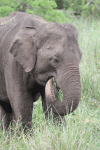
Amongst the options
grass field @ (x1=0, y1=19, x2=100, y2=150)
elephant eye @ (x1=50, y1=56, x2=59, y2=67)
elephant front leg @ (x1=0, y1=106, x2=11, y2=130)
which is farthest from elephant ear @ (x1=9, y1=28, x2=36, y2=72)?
elephant front leg @ (x1=0, y1=106, x2=11, y2=130)

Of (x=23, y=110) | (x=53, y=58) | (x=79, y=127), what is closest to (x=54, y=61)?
(x=53, y=58)

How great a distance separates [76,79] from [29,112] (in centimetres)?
103

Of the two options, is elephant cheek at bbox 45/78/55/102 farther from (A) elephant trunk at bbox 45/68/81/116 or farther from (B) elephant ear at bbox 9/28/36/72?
(B) elephant ear at bbox 9/28/36/72

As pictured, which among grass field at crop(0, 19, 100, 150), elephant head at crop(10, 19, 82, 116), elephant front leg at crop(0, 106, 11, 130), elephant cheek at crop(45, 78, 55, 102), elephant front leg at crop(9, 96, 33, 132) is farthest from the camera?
elephant front leg at crop(0, 106, 11, 130)

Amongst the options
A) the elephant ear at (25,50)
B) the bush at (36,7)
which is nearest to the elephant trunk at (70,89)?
the elephant ear at (25,50)

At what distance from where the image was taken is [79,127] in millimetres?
3363

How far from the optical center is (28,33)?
356cm

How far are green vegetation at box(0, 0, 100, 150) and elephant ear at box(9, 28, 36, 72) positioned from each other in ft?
2.50

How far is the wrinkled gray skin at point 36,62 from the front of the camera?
324cm

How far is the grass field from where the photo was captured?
3049 millimetres

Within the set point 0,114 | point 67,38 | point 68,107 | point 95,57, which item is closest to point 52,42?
point 67,38

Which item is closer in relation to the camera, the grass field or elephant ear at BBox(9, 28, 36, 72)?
the grass field

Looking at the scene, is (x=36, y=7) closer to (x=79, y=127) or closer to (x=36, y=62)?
(x=36, y=62)

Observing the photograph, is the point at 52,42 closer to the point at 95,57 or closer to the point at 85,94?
the point at 85,94
